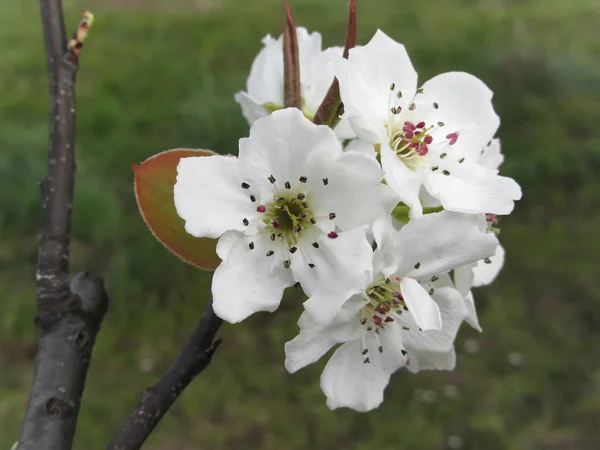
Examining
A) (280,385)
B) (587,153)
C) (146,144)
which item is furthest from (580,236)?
(146,144)

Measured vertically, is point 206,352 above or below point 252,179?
below

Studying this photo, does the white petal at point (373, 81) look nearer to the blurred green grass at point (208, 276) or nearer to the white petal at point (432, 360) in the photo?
the white petal at point (432, 360)

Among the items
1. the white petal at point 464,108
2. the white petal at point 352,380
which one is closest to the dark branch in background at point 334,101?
the white petal at point 464,108

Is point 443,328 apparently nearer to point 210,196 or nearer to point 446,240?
point 446,240

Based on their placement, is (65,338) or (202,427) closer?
(65,338)

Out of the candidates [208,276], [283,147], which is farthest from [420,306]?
[208,276]

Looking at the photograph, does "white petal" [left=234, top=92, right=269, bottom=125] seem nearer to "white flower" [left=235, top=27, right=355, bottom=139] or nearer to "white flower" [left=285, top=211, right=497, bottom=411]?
"white flower" [left=235, top=27, right=355, bottom=139]

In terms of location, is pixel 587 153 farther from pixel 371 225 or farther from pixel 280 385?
pixel 371 225
